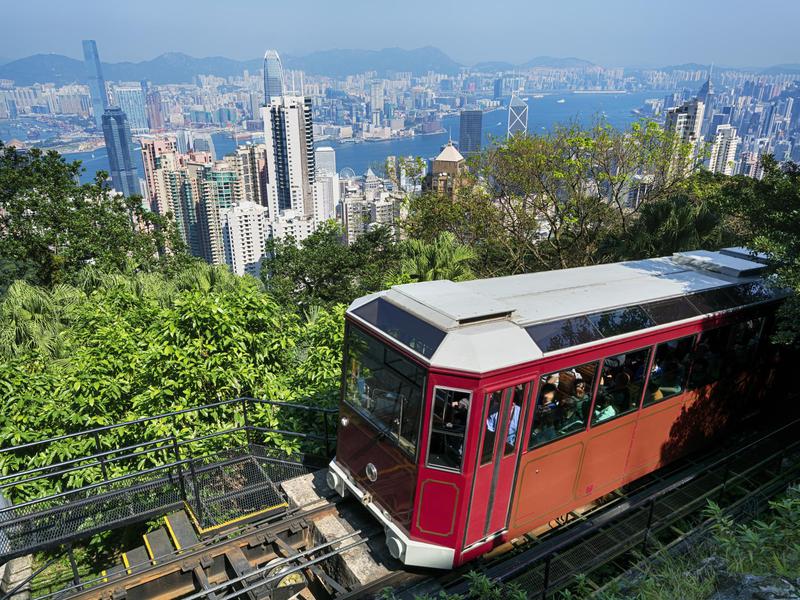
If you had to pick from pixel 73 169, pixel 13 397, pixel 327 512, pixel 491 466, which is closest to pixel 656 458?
pixel 491 466

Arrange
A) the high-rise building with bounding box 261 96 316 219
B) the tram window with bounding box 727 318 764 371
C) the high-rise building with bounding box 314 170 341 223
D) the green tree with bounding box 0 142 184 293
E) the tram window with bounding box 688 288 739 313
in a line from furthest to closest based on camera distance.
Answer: the high-rise building with bounding box 261 96 316 219 → the high-rise building with bounding box 314 170 341 223 → the green tree with bounding box 0 142 184 293 → the tram window with bounding box 727 318 764 371 → the tram window with bounding box 688 288 739 313

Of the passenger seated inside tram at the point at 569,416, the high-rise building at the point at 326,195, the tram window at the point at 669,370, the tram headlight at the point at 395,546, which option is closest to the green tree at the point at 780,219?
the tram window at the point at 669,370

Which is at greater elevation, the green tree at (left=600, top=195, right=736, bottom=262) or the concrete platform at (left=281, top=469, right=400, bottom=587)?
the green tree at (left=600, top=195, right=736, bottom=262)

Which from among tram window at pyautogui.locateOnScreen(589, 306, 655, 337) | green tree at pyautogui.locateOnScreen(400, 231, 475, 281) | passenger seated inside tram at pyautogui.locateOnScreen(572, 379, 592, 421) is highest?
tram window at pyautogui.locateOnScreen(589, 306, 655, 337)

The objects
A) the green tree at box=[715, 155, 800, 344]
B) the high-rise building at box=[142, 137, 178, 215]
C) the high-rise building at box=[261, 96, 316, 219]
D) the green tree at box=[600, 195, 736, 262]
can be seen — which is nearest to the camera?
the green tree at box=[715, 155, 800, 344]

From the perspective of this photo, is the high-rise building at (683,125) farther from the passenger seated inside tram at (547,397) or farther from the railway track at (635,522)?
the passenger seated inside tram at (547,397)

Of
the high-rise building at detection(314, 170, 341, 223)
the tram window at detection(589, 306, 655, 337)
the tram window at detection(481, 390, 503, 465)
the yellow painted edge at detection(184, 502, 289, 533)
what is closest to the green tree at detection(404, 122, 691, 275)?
the tram window at detection(589, 306, 655, 337)

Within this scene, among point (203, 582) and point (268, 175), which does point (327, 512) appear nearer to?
point (203, 582)

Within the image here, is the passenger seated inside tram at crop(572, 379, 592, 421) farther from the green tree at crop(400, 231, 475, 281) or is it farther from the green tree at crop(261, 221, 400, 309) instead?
the green tree at crop(261, 221, 400, 309)
